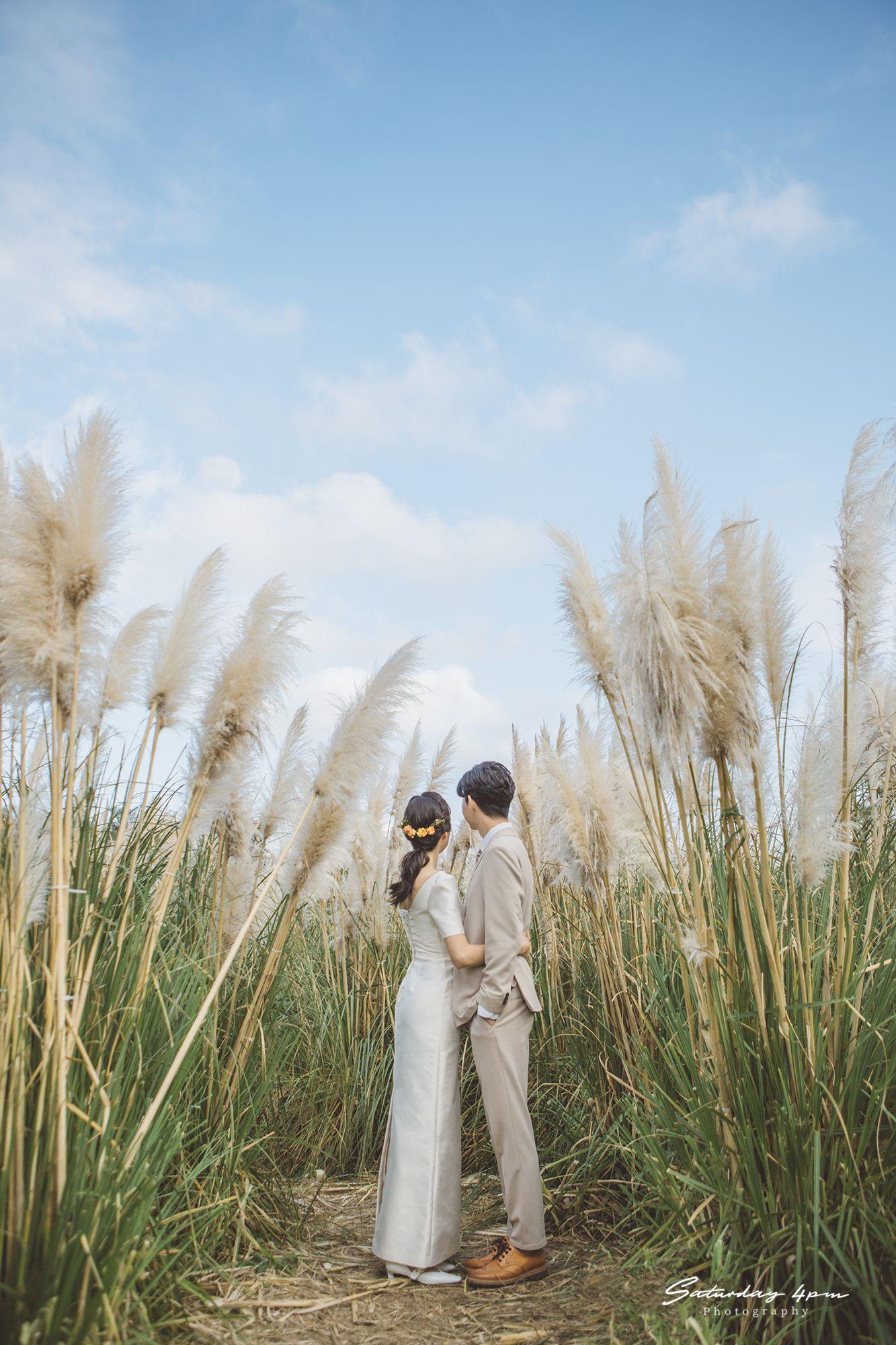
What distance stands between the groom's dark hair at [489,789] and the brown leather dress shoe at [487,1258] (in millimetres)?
1658

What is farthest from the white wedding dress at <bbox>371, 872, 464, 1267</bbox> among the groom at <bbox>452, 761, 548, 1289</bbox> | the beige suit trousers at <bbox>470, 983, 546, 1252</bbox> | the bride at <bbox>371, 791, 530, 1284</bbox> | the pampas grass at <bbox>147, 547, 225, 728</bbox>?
the pampas grass at <bbox>147, 547, 225, 728</bbox>

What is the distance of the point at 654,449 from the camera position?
3238 mm

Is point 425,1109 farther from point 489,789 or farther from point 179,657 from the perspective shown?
point 179,657

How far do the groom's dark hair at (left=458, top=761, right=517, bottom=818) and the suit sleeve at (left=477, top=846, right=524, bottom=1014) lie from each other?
0.28 m

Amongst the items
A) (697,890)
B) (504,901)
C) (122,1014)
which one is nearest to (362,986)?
(504,901)

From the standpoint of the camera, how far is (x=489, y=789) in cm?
402

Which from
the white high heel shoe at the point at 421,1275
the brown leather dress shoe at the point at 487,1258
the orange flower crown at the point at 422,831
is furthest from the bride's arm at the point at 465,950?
the white high heel shoe at the point at 421,1275

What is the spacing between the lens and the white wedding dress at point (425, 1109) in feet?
11.8

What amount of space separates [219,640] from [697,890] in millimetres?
1836

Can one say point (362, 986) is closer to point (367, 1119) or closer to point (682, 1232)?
point (367, 1119)

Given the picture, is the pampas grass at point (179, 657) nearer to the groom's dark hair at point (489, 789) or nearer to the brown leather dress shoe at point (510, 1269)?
the groom's dark hair at point (489, 789)

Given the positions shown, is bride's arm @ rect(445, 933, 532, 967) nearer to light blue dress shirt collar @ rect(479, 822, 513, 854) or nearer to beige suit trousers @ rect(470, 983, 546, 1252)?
beige suit trousers @ rect(470, 983, 546, 1252)

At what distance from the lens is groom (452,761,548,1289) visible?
3.47m

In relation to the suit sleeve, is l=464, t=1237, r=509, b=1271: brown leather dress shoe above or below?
below
